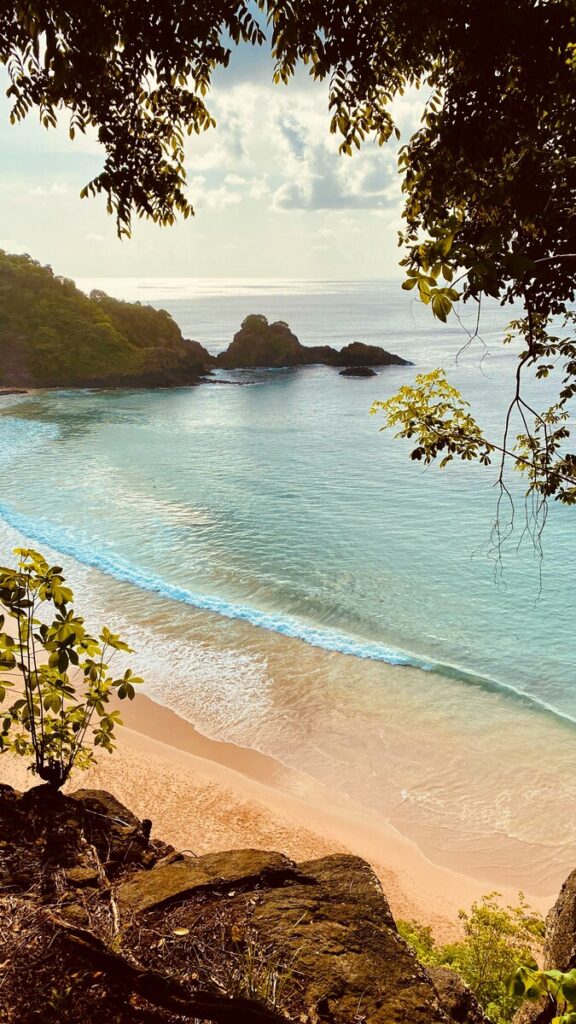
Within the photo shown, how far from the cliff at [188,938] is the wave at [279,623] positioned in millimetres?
10066

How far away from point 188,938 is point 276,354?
7418 centimetres

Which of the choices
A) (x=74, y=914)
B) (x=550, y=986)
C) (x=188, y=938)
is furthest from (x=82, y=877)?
(x=550, y=986)

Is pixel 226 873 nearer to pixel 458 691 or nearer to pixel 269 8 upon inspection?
pixel 269 8

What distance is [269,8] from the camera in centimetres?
383

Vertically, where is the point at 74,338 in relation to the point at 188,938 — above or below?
above

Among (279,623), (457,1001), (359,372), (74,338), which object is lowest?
(279,623)

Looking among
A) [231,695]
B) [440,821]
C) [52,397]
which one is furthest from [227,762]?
[52,397]

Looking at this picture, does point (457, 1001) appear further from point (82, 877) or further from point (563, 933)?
point (82, 877)

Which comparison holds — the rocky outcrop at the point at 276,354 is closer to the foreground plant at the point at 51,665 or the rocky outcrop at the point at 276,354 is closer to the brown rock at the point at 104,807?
the brown rock at the point at 104,807

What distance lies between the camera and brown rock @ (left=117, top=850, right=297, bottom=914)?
13.3ft

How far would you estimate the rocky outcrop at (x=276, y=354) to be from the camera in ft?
246

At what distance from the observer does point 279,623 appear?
17.0 metres

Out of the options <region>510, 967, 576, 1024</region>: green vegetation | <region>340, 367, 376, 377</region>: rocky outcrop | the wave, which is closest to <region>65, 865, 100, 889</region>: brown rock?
<region>510, 967, 576, 1024</region>: green vegetation

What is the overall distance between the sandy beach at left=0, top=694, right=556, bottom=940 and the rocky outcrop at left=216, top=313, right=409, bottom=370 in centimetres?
6573
